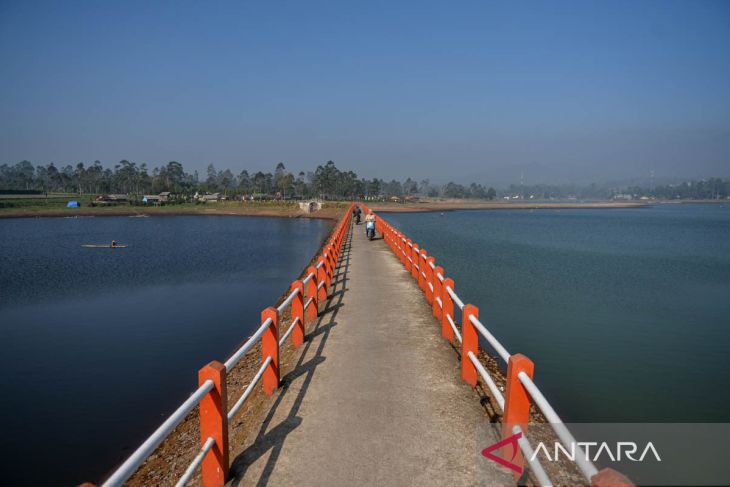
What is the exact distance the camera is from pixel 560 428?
3.62 m

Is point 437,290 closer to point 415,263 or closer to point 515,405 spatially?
point 415,263

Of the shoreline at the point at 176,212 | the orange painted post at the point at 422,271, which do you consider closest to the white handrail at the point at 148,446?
the orange painted post at the point at 422,271

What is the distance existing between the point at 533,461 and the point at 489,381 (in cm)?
172

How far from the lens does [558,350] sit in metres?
15.3

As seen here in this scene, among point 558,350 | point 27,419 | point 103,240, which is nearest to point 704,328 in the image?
point 558,350

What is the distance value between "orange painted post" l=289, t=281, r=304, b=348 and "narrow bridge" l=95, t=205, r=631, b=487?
2 cm

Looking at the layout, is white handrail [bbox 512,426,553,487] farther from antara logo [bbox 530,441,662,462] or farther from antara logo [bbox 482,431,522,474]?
antara logo [bbox 530,441,662,462]

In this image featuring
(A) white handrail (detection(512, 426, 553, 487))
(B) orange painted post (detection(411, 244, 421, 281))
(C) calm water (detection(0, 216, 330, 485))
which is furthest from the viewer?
(B) orange painted post (detection(411, 244, 421, 281))

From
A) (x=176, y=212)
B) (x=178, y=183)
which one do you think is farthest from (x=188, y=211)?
(x=178, y=183)

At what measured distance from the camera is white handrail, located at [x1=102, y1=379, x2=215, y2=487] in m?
2.95

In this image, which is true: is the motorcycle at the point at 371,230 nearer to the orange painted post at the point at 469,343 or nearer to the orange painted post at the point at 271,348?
the orange painted post at the point at 469,343

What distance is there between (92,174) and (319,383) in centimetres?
18177

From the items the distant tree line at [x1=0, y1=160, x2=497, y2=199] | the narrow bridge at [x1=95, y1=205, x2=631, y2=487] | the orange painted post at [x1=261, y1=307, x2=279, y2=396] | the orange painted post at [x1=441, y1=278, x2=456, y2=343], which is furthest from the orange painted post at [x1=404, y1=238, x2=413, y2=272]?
the distant tree line at [x1=0, y1=160, x2=497, y2=199]

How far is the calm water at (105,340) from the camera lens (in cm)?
960
